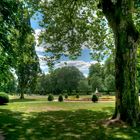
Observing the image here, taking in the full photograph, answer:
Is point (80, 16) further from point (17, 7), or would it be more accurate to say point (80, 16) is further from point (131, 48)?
point (131, 48)

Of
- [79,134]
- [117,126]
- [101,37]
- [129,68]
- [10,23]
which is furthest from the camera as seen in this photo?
[101,37]

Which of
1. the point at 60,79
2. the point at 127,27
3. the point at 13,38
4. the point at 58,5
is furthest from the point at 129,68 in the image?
the point at 60,79

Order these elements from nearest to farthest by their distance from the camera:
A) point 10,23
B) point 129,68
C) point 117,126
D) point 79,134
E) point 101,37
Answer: point 79,134 → point 117,126 → point 129,68 → point 10,23 → point 101,37

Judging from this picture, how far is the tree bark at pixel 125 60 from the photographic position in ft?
56.2

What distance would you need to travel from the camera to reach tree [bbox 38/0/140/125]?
17281 millimetres

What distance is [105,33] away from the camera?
29.9m

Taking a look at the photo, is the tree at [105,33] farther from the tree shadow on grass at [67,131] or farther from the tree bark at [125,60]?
the tree shadow on grass at [67,131]

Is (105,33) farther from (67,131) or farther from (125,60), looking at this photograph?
(67,131)

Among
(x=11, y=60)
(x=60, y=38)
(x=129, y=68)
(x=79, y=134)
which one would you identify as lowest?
(x=79, y=134)

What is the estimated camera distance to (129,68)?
1739 cm

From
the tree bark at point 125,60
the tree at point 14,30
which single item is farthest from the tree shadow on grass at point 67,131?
the tree at point 14,30

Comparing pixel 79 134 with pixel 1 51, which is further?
pixel 1 51

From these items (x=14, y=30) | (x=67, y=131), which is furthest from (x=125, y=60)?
(x=14, y=30)

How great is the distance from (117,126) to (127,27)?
513 cm
